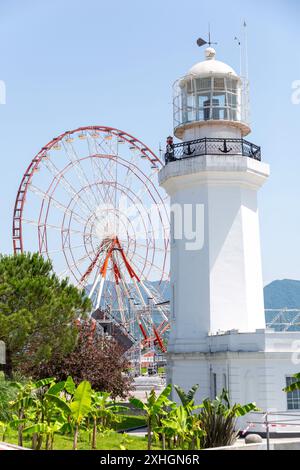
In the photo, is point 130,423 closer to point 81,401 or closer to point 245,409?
point 245,409

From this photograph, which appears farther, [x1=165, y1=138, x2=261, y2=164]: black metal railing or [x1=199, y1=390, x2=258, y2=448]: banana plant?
[x1=165, y1=138, x2=261, y2=164]: black metal railing

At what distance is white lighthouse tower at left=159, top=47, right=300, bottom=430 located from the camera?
2338 cm

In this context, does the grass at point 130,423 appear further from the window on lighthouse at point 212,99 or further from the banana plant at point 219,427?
the window on lighthouse at point 212,99

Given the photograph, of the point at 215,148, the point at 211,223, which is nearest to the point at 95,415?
the point at 211,223

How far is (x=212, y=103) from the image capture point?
81.7 ft

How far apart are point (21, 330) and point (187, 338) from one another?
18.1 ft

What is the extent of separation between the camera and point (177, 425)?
15.1 m

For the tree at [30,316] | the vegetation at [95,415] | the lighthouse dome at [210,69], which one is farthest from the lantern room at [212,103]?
the vegetation at [95,415]

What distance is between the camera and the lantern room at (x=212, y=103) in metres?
24.8

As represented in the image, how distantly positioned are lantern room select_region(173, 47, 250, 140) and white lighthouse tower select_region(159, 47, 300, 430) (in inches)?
1.4

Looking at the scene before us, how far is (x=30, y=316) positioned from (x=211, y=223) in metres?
6.82

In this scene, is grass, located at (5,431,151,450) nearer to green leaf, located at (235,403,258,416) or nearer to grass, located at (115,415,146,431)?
green leaf, located at (235,403,258,416)

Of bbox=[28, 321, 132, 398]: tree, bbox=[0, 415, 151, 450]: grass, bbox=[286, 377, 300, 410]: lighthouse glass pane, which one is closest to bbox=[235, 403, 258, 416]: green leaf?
bbox=[0, 415, 151, 450]: grass
